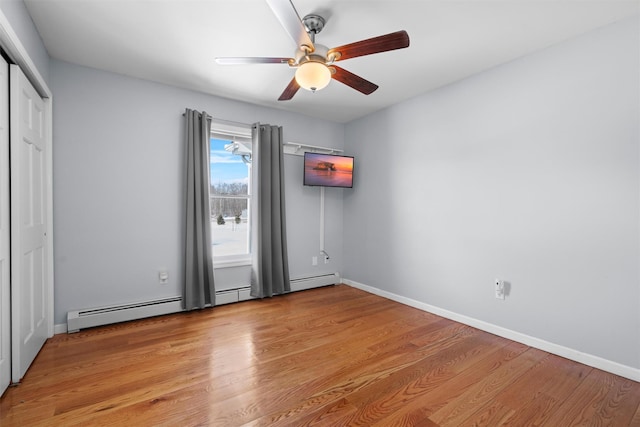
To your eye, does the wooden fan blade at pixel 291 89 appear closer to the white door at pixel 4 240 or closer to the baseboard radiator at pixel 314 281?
the white door at pixel 4 240

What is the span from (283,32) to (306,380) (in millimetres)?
2586

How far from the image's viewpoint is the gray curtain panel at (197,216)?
10.7ft

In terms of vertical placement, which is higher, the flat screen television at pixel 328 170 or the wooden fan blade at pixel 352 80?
the wooden fan blade at pixel 352 80

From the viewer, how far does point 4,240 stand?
1758 millimetres

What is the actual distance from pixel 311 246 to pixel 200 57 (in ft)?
8.96

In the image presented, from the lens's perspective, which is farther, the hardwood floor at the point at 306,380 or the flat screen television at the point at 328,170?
the flat screen television at the point at 328,170

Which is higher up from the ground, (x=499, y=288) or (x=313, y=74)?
(x=313, y=74)

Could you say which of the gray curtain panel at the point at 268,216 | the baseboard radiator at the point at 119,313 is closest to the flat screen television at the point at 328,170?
the gray curtain panel at the point at 268,216

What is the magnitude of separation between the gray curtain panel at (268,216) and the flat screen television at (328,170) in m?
0.37

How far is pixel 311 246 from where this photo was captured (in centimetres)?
436

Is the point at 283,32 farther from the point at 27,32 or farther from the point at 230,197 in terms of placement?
the point at 230,197

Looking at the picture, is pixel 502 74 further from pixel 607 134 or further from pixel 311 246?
pixel 311 246

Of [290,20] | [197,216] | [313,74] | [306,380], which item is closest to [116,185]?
[197,216]

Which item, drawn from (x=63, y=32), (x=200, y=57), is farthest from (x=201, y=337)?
(x=63, y=32)
